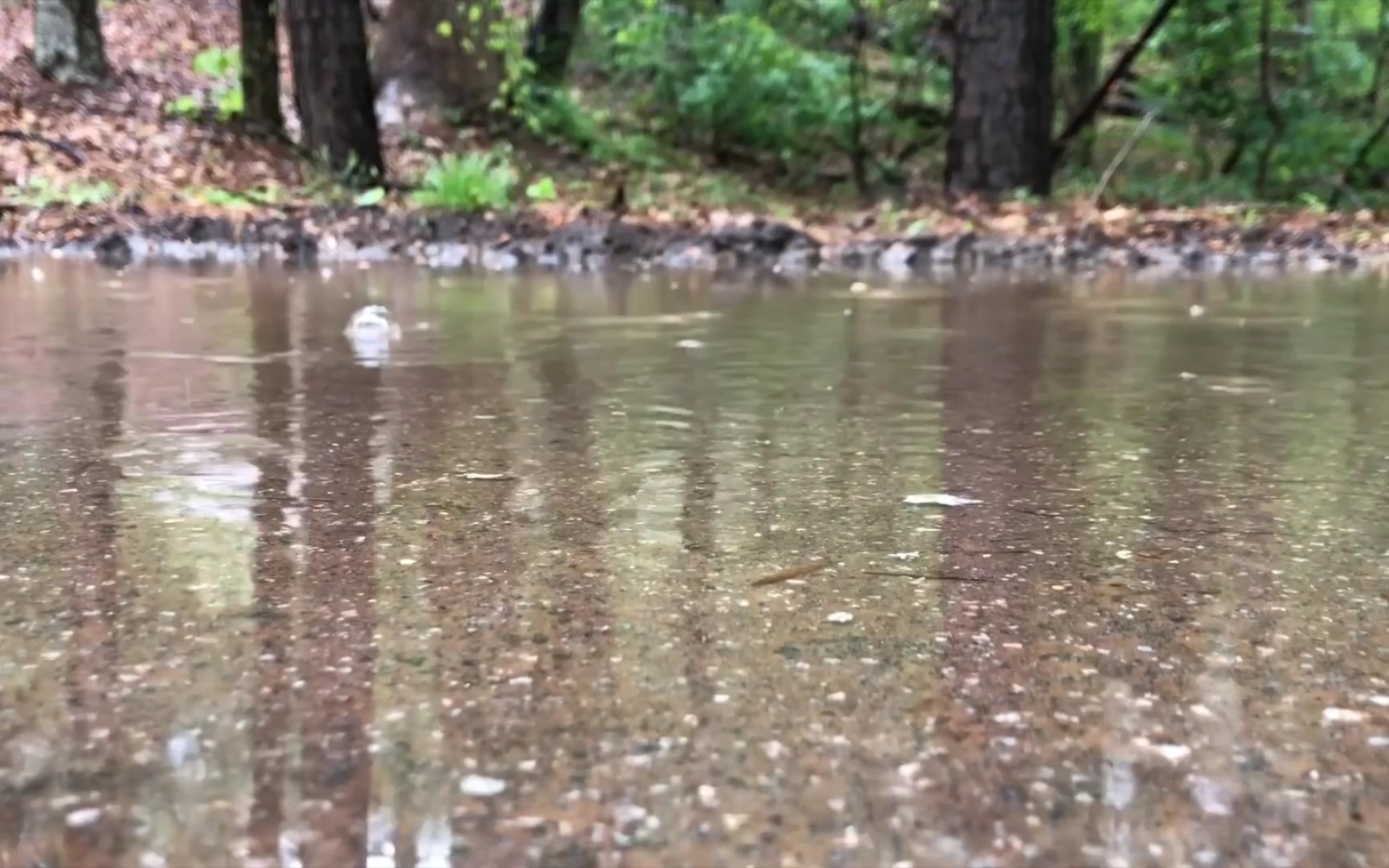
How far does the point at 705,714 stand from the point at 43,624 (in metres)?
0.68

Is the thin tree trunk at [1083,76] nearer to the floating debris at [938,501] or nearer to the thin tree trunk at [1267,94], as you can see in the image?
the thin tree trunk at [1267,94]

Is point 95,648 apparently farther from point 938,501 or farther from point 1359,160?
point 1359,160

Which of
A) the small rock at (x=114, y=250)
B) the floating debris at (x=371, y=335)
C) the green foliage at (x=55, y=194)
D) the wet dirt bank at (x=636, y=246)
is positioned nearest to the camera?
the floating debris at (x=371, y=335)

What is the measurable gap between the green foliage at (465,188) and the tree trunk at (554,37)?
410 cm

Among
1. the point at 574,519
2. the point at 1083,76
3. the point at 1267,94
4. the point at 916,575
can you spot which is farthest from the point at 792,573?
the point at 1083,76

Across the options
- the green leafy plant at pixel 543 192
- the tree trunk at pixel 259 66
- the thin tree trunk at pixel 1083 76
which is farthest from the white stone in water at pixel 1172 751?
the thin tree trunk at pixel 1083 76

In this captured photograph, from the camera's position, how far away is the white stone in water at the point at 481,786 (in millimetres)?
880

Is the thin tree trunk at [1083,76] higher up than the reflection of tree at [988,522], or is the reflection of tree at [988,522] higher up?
the thin tree trunk at [1083,76]

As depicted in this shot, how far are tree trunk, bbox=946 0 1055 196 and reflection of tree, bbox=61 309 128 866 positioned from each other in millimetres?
7193

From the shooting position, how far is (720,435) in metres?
2.16

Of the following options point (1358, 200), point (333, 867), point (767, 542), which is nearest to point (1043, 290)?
point (767, 542)

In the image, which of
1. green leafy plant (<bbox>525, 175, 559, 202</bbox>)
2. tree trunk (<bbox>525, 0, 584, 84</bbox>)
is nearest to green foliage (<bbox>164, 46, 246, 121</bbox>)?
green leafy plant (<bbox>525, 175, 559, 202</bbox>)

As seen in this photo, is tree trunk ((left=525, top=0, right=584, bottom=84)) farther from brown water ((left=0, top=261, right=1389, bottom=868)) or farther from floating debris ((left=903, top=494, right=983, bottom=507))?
floating debris ((left=903, top=494, right=983, bottom=507))

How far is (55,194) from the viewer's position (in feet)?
23.2
